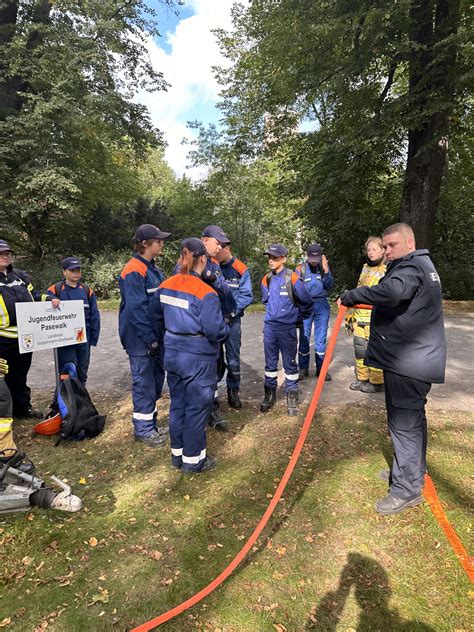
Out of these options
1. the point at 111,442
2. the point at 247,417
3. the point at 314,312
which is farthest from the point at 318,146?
the point at 111,442

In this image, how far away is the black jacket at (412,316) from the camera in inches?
122

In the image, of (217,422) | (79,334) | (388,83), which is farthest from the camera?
(388,83)

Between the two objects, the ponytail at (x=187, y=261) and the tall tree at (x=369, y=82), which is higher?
the tall tree at (x=369, y=82)

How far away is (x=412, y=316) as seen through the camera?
3139 mm

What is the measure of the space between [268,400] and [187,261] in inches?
103

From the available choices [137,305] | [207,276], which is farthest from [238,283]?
[137,305]

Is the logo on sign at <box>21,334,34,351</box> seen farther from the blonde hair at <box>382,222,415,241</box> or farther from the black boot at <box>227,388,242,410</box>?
the blonde hair at <box>382,222,415,241</box>

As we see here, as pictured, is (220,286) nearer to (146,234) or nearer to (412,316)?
(146,234)

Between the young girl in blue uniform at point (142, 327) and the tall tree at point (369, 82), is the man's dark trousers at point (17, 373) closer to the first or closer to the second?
the young girl in blue uniform at point (142, 327)

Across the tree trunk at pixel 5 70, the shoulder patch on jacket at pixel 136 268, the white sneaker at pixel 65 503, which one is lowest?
the white sneaker at pixel 65 503

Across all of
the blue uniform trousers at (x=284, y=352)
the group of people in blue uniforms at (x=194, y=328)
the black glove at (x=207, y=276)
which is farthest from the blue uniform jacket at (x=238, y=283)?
the black glove at (x=207, y=276)

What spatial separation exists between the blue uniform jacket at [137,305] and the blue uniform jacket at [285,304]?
154 centimetres

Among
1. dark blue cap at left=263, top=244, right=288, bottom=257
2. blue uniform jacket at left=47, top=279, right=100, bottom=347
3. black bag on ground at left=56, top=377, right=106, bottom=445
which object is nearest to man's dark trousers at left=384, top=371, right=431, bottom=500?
dark blue cap at left=263, top=244, right=288, bottom=257

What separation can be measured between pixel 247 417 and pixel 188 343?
2.05 m
